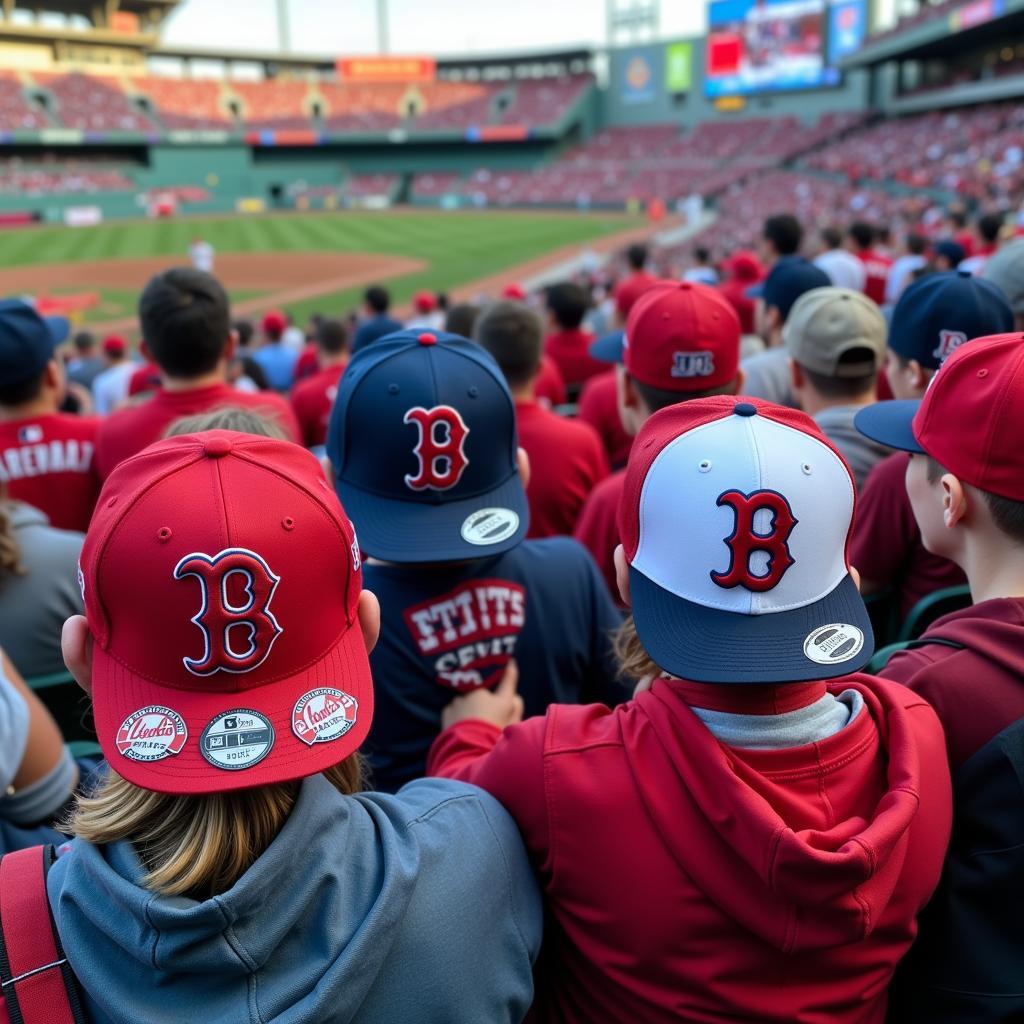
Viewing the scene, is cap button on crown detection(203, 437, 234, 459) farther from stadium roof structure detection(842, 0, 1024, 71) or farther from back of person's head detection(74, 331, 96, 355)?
stadium roof structure detection(842, 0, 1024, 71)

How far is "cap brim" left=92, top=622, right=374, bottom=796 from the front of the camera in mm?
1288

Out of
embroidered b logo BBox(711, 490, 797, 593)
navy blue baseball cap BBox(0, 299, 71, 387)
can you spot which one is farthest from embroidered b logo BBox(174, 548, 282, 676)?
navy blue baseball cap BBox(0, 299, 71, 387)

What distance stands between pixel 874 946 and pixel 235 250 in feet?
123

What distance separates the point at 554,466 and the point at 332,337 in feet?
14.4

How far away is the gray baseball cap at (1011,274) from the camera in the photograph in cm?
432

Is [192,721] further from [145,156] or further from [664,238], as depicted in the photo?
[145,156]

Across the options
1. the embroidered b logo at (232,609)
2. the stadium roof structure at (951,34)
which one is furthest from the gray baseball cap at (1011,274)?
the stadium roof structure at (951,34)

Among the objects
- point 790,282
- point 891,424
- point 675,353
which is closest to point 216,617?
point 891,424

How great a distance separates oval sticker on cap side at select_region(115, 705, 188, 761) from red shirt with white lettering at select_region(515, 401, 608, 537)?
2609 millimetres

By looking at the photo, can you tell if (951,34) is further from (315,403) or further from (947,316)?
(947,316)

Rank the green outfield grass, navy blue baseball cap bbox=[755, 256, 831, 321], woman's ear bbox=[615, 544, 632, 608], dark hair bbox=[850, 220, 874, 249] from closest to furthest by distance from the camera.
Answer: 1. woman's ear bbox=[615, 544, 632, 608]
2. navy blue baseball cap bbox=[755, 256, 831, 321]
3. dark hair bbox=[850, 220, 874, 249]
4. the green outfield grass

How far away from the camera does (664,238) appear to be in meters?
37.0

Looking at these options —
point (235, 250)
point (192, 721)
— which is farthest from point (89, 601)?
point (235, 250)

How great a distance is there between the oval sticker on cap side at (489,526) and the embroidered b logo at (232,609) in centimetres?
98
